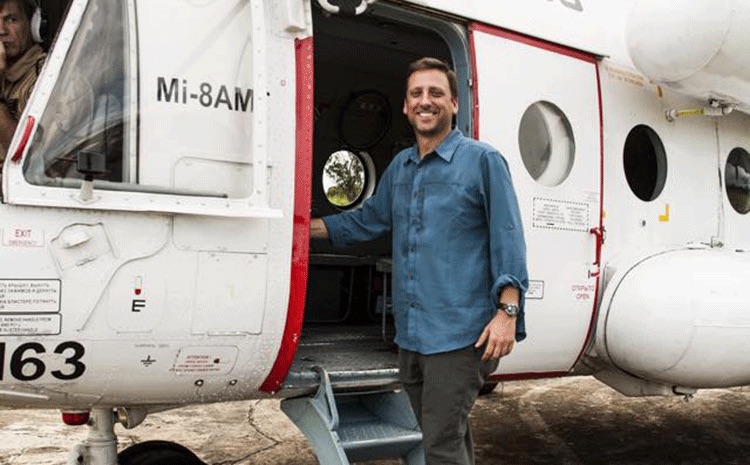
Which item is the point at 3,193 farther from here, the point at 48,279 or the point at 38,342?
the point at 38,342

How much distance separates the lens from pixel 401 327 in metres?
2.96

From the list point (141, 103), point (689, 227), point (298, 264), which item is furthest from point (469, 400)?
point (689, 227)

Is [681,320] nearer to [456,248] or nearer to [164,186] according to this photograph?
[456,248]

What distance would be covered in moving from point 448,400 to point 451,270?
459 millimetres

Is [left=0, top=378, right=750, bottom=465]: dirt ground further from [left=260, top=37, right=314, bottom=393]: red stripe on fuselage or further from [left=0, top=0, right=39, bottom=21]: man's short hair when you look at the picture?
[left=0, top=0, right=39, bottom=21]: man's short hair

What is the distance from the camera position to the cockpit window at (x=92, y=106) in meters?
2.71

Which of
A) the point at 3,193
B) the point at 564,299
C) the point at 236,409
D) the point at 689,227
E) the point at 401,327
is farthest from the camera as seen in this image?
the point at 236,409

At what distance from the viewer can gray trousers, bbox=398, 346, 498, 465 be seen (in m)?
2.74

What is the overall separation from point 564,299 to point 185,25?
2.26 m

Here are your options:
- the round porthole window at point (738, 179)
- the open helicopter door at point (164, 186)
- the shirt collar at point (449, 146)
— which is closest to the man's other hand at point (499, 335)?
the shirt collar at point (449, 146)

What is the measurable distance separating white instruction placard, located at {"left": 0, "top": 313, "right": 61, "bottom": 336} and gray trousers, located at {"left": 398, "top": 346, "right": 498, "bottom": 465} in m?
1.30

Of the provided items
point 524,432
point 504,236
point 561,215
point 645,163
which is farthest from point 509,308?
point 524,432

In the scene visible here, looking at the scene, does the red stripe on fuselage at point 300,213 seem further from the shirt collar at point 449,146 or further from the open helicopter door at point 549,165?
the open helicopter door at point 549,165

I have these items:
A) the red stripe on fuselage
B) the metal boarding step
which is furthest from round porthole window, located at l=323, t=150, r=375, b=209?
the red stripe on fuselage
